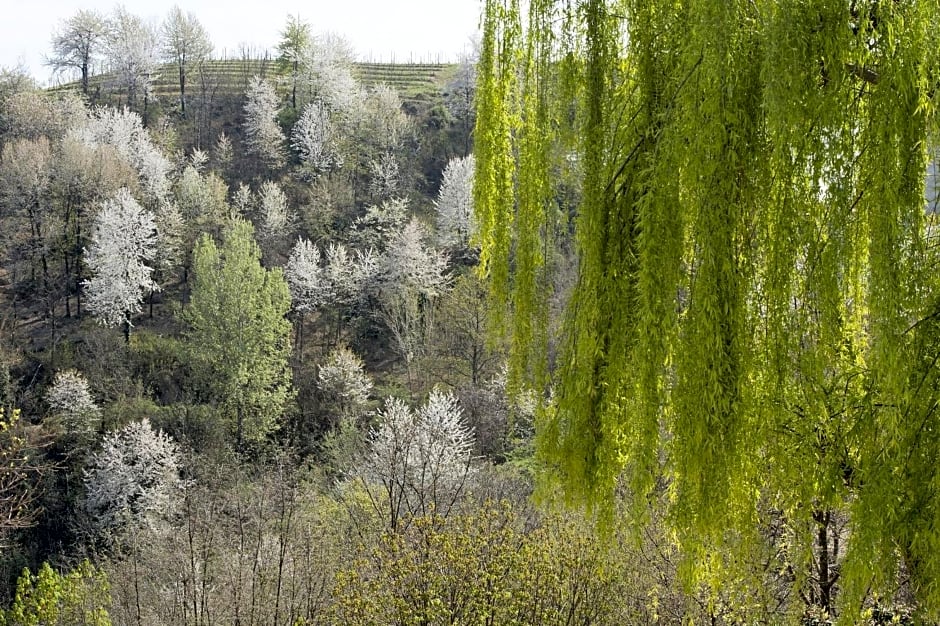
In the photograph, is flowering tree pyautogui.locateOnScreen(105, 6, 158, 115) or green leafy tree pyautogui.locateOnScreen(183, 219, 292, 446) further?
flowering tree pyautogui.locateOnScreen(105, 6, 158, 115)

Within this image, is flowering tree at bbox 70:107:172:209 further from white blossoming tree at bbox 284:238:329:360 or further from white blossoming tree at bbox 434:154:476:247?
white blossoming tree at bbox 434:154:476:247

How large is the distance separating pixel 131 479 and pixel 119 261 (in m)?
11.4

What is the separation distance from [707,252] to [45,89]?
57.6 m

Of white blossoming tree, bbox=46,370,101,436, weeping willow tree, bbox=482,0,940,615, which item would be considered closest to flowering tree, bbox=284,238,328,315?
white blossoming tree, bbox=46,370,101,436

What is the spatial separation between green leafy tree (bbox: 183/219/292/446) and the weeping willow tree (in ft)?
80.4

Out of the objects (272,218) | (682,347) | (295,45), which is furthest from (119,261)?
(682,347)

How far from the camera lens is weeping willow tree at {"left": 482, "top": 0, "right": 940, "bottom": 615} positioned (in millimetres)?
2607

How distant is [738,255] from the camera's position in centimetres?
300

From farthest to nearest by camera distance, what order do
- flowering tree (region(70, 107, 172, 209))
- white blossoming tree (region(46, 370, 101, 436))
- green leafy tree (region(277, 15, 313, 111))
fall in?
green leafy tree (region(277, 15, 313, 111))
flowering tree (region(70, 107, 172, 209))
white blossoming tree (region(46, 370, 101, 436))

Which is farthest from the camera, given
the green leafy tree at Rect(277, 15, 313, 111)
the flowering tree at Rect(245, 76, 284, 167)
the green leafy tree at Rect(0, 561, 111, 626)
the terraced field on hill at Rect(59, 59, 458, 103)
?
the green leafy tree at Rect(277, 15, 313, 111)

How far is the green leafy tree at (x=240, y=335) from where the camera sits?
2792 cm

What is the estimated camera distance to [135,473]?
23250 mm

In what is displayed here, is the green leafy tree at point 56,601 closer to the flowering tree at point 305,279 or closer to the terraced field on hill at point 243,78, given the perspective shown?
the flowering tree at point 305,279

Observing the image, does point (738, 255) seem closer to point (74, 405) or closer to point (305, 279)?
point (74, 405)
